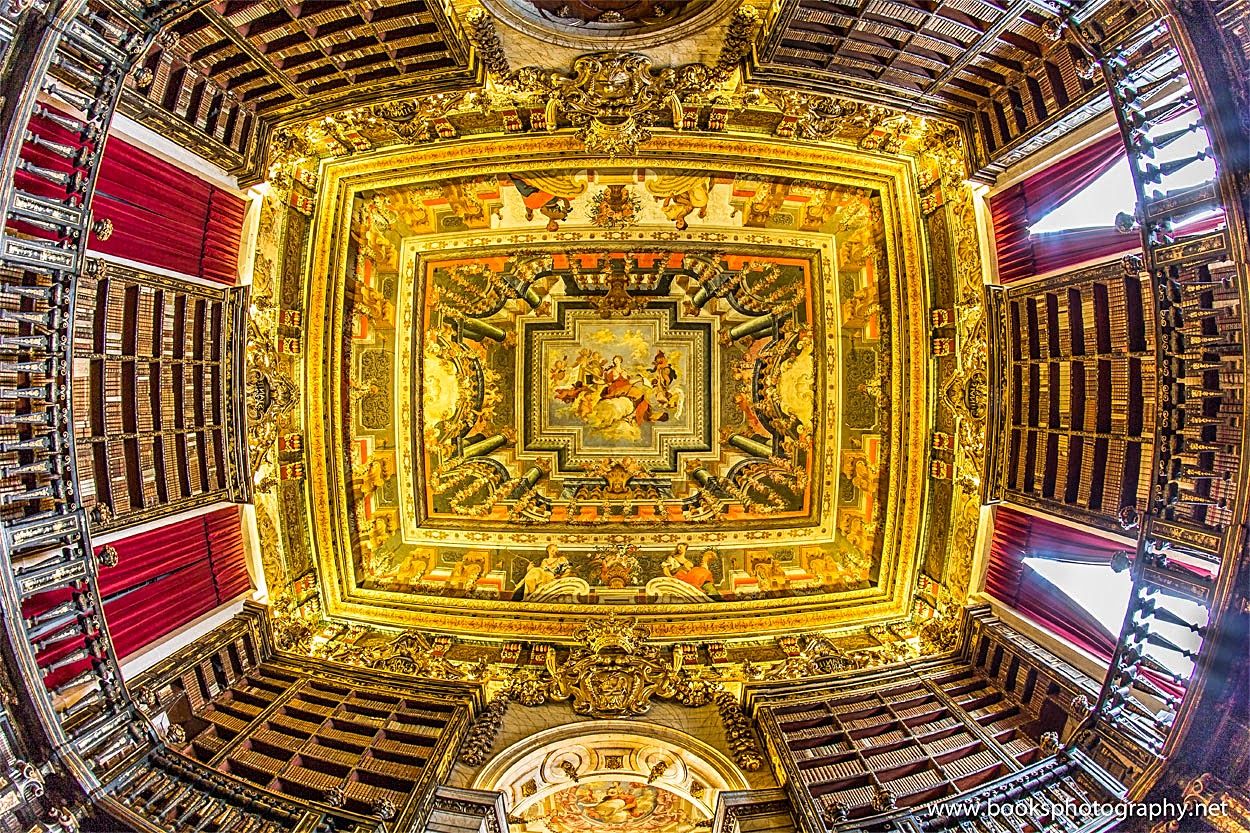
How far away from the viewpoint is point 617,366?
18234 mm

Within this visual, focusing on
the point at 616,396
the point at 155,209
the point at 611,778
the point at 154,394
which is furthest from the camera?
the point at 616,396

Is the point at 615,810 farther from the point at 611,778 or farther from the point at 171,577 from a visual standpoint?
the point at 171,577

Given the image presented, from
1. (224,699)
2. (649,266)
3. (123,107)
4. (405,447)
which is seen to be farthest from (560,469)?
(123,107)

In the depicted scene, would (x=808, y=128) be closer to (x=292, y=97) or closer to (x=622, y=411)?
(x=622, y=411)

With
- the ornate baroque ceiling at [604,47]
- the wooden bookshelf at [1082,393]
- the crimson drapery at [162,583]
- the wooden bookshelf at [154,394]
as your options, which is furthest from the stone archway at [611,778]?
the ornate baroque ceiling at [604,47]

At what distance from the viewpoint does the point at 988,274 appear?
14164mm

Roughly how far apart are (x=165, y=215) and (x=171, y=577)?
729 centimetres

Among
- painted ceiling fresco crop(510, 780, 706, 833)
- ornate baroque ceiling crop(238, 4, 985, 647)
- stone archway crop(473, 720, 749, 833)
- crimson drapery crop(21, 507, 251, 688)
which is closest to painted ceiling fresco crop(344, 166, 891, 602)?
ornate baroque ceiling crop(238, 4, 985, 647)

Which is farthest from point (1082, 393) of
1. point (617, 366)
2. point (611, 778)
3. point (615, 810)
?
point (615, 810)

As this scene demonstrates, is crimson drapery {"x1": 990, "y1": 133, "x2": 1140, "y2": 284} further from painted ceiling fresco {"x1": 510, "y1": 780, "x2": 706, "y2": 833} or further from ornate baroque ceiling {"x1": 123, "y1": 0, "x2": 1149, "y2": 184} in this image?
painted ceiling fresco {"x1": 510, "y1": 780, "x2": 706, "y2": 833}

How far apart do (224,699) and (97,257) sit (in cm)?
919

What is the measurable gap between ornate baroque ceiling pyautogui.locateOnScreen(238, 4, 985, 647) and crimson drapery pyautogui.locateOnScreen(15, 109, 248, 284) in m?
1.09

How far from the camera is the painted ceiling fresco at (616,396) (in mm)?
17266

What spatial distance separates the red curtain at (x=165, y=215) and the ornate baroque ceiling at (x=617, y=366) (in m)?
1.05
